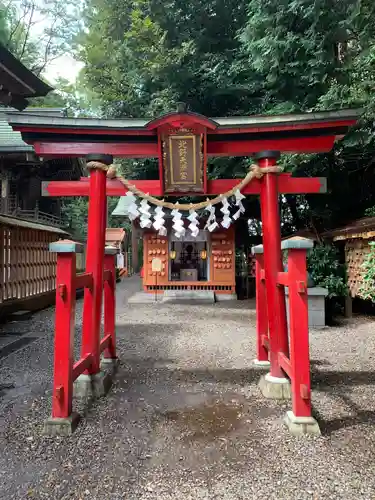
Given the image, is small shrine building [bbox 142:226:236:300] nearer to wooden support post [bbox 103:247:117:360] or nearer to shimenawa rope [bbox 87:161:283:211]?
wooden support post [bbox 103:247:117:360]

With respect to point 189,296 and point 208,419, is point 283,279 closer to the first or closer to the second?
point 208,419

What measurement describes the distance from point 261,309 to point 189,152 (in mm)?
2483

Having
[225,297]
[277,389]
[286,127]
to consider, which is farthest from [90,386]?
[225,297]

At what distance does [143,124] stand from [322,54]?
6536mm

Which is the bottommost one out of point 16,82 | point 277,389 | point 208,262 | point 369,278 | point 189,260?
point 277,389

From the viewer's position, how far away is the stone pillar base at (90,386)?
12.9 feet

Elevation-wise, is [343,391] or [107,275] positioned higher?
[107,275]

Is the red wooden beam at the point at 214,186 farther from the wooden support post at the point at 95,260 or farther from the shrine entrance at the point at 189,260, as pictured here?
the shrine entrance at the point at 189,260

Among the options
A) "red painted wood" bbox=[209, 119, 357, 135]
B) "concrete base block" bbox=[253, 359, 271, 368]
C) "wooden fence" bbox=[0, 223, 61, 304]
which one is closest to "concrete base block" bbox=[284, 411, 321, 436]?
"concrete base block" bbox=[253, 359, 271, 368]

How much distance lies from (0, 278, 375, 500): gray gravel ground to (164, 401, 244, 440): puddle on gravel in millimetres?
11

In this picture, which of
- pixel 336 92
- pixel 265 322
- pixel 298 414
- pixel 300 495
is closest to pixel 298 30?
pixel 336 92

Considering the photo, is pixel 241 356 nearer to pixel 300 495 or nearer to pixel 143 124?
pixel 300 495

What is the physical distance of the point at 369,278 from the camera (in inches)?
263

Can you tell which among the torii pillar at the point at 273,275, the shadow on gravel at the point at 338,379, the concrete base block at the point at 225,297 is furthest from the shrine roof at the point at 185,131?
the concrete base block at the point at 225,297
